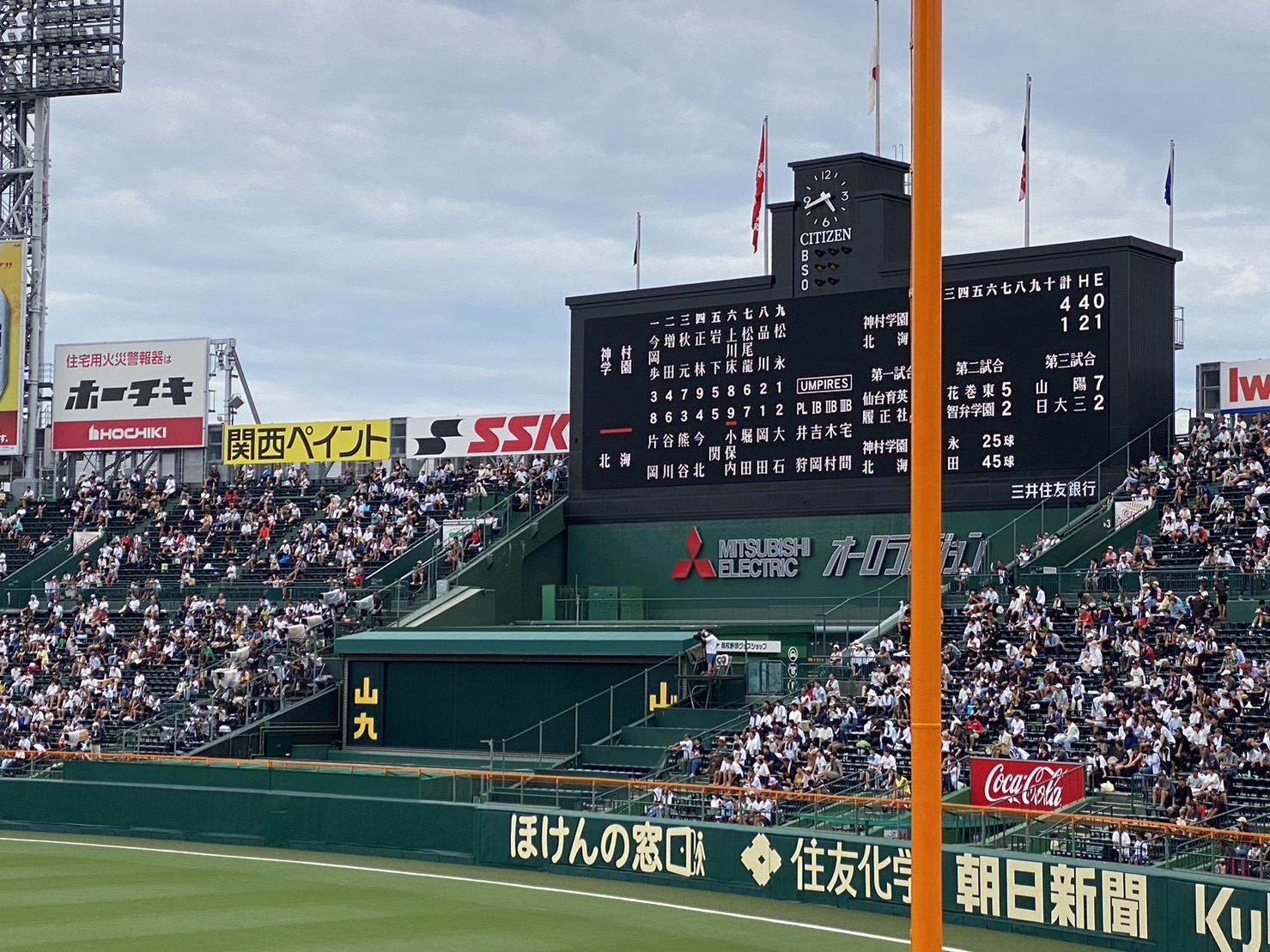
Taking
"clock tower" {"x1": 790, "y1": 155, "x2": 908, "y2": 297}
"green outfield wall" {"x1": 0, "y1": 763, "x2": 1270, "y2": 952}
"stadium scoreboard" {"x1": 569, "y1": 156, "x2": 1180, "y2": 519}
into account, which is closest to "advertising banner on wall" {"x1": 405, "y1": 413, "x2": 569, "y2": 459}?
"stadium scoreboard" {"x1": 569, "y1": 156, "x2": 1180, "y2": 519}

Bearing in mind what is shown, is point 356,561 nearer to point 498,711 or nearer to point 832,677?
point 498,711

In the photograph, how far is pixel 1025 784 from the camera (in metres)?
23.3

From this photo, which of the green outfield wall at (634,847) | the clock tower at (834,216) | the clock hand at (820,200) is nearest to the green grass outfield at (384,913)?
the green outfield wall at (634,847)

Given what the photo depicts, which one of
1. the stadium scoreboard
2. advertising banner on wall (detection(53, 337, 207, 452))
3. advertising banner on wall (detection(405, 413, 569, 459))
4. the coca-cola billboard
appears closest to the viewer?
the coca-cola billboard

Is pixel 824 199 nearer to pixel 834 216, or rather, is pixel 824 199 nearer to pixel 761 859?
pixel 834 216

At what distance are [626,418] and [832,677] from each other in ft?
29.5

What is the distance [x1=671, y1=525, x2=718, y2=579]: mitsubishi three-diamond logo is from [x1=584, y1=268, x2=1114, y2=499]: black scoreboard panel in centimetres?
118

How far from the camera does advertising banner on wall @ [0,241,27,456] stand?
159 feet

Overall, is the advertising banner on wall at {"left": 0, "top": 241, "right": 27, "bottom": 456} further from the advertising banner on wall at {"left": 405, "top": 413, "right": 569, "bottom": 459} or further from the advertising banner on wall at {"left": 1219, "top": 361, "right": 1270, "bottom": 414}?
the advertising banner on wall at {"left": 1219, "top": 361, "right": 1270, "bottom": 414}

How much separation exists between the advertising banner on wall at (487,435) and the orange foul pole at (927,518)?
35724 millimetres

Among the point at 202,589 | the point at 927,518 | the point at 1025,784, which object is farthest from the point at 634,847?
the point at 202,589

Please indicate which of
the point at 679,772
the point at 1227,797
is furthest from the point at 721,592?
the point at 1227,797

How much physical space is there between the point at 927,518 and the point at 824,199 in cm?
2710

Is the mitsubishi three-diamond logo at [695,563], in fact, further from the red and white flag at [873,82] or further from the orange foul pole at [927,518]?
the orange foul pole at [927,518]
